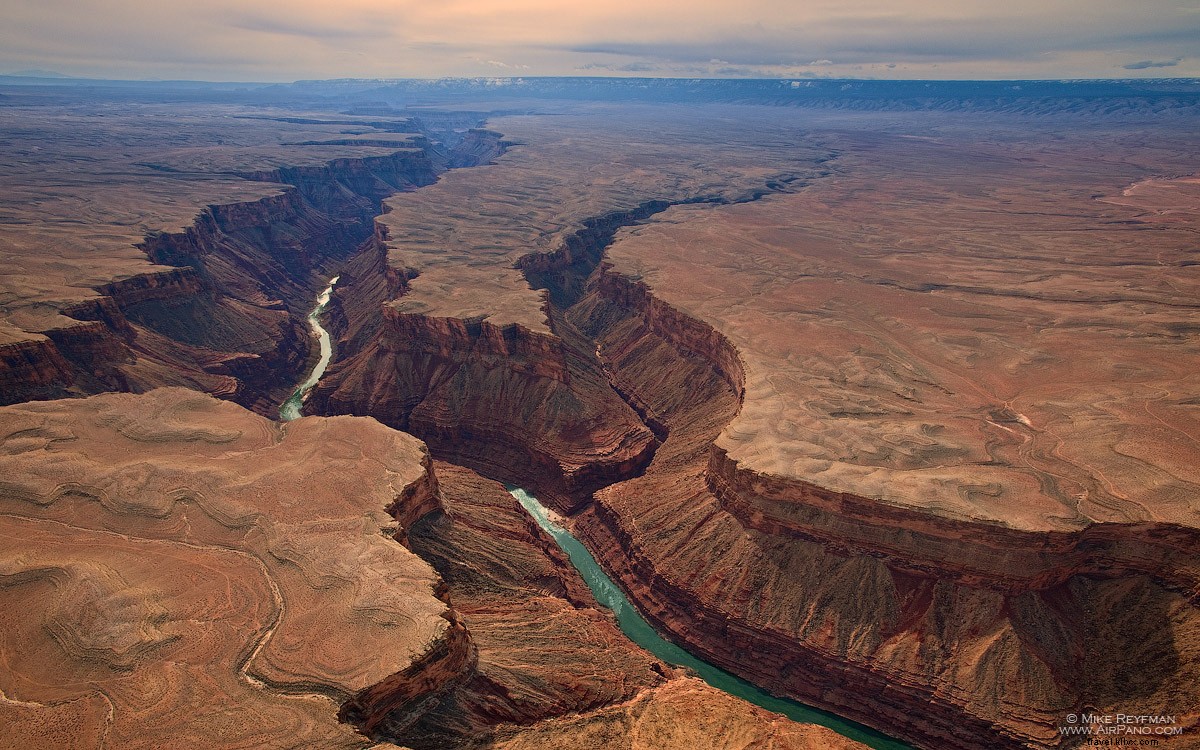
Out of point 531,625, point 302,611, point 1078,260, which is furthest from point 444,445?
point 1078,260

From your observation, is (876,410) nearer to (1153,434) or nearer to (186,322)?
(1153,434)

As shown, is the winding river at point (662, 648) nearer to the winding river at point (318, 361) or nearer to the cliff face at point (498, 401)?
the cliff face at point (498, 401)

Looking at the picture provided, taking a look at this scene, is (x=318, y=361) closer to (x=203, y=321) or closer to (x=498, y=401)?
(x=203, y=321)

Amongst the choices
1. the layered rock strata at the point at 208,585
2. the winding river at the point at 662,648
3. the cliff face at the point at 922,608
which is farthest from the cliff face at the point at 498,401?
the layered rock strata at the point at 208,585

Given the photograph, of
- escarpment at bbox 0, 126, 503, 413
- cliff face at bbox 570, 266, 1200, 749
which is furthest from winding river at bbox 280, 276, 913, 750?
escarpment at bbox 0, 126, 503, 413

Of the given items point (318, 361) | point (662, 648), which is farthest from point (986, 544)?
point (318, 361)
